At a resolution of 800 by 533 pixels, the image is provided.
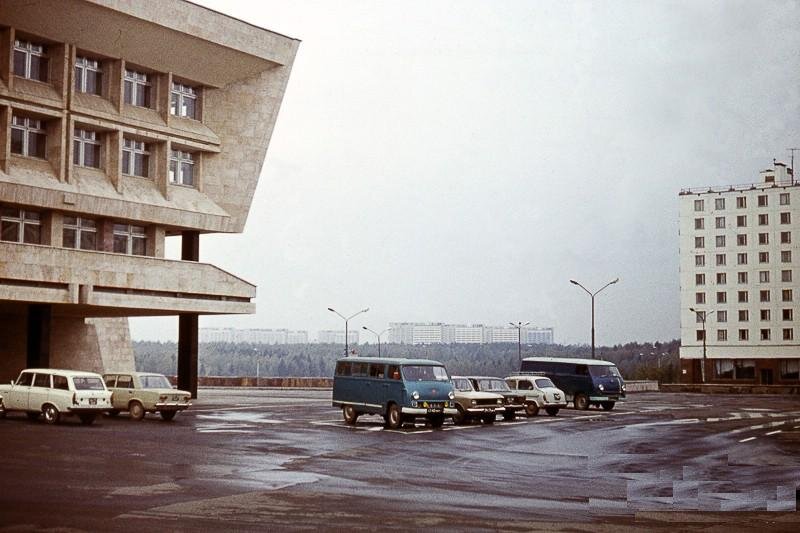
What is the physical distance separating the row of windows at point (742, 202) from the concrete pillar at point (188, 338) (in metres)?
81.7

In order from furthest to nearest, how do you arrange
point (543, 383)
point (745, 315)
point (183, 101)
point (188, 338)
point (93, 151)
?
1. point (745, 315)
2. point (188, 338)
3. point (183, 101)
4. point (93, 151)
5. point (543, 383)

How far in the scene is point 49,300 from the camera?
143 feet

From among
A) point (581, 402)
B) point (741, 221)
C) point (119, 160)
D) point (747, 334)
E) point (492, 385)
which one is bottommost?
point (581, 402)

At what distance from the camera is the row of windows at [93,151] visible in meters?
45.9

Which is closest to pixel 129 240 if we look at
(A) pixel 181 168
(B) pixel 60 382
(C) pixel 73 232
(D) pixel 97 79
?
(C) pixel 73 232

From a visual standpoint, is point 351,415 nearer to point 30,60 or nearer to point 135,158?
point 135,158

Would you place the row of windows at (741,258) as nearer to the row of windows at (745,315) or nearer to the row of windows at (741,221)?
the row of windows at (741,221)

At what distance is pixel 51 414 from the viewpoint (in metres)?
30.0

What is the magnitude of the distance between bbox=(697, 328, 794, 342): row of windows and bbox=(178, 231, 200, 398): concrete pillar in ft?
240

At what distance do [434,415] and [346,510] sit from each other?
1779cm

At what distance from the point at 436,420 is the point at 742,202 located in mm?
94908

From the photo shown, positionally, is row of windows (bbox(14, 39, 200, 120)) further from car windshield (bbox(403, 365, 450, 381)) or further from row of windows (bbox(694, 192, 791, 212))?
row of windows (bbox(694, 192, 791, 212))

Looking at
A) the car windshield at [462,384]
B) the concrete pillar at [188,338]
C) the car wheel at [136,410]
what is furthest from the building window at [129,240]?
the car windshield at [462,384]

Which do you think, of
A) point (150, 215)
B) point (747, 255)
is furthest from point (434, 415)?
point (747, 255)
